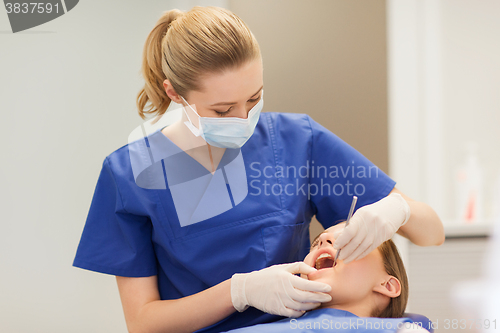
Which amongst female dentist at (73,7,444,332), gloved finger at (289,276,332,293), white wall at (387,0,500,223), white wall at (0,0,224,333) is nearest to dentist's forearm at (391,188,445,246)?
female dentist at (73,7,444,332)

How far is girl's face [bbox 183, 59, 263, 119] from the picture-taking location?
105 cm

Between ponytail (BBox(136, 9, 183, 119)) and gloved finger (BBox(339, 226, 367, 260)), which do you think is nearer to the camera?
gloved finger (BBox(339, 226, 367, 260))

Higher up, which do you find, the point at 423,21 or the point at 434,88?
the point at 423,21

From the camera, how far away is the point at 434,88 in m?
1.76

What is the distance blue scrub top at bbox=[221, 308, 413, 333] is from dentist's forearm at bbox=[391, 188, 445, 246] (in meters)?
0.28

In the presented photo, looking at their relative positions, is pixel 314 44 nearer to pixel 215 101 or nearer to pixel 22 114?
pixel 215 101

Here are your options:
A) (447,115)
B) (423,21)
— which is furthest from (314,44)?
(447,115)

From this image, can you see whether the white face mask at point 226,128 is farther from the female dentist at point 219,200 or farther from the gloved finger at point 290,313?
the gloved finger at point 290,313

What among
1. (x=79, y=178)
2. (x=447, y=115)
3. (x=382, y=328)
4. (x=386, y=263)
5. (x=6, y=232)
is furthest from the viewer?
(x=447, y=115)

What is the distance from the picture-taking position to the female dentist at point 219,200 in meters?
1.06

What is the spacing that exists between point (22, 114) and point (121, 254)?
67cm

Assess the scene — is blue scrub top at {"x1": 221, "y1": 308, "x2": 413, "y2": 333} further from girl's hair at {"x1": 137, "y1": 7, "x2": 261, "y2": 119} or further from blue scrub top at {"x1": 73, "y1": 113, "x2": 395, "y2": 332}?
girl's hair at {"x1": 137, "y1": 7, "x2": 261, "y2": 119}

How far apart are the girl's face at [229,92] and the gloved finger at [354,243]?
0.45m

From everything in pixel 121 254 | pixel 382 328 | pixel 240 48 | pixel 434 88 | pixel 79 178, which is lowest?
→ pixel 382 328
